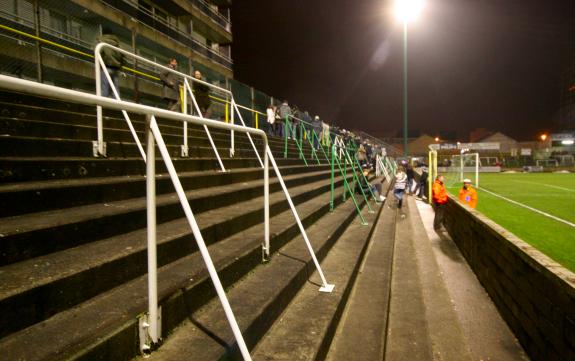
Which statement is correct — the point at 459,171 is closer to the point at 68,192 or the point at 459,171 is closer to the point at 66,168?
the point at 66,168

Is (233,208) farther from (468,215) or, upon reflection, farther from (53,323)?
(468,215)

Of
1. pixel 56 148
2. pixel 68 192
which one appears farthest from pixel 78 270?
pixel 56 148

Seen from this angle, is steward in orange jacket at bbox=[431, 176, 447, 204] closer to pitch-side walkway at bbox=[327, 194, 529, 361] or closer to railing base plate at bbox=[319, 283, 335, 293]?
pitch-side walkway at bbox=[327, 194, 529, 361]

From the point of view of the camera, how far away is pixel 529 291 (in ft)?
11.5

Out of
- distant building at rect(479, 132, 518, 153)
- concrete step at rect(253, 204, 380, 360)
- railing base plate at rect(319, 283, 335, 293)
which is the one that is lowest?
concrete step at rect(253, 204, 380, 360)

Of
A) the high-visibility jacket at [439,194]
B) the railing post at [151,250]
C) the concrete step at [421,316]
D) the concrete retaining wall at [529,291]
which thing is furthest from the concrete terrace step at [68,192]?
the high-visibility jacket at [439,194]

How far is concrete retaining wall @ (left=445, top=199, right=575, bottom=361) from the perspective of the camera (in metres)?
2.81

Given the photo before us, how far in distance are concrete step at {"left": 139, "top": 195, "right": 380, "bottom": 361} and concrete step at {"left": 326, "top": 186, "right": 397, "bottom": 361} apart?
0.30m

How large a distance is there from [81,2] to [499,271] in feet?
68.7

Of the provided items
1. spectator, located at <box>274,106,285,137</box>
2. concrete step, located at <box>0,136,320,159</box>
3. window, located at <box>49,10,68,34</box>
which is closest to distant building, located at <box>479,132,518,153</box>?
spectator, located at <box>274,106,285,137</box>

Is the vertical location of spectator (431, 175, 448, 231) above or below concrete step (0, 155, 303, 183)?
below

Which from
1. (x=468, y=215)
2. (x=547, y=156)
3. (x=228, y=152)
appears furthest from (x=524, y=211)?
(x=547, y=156)

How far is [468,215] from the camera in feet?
22.0

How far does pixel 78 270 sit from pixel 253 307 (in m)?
1.19
